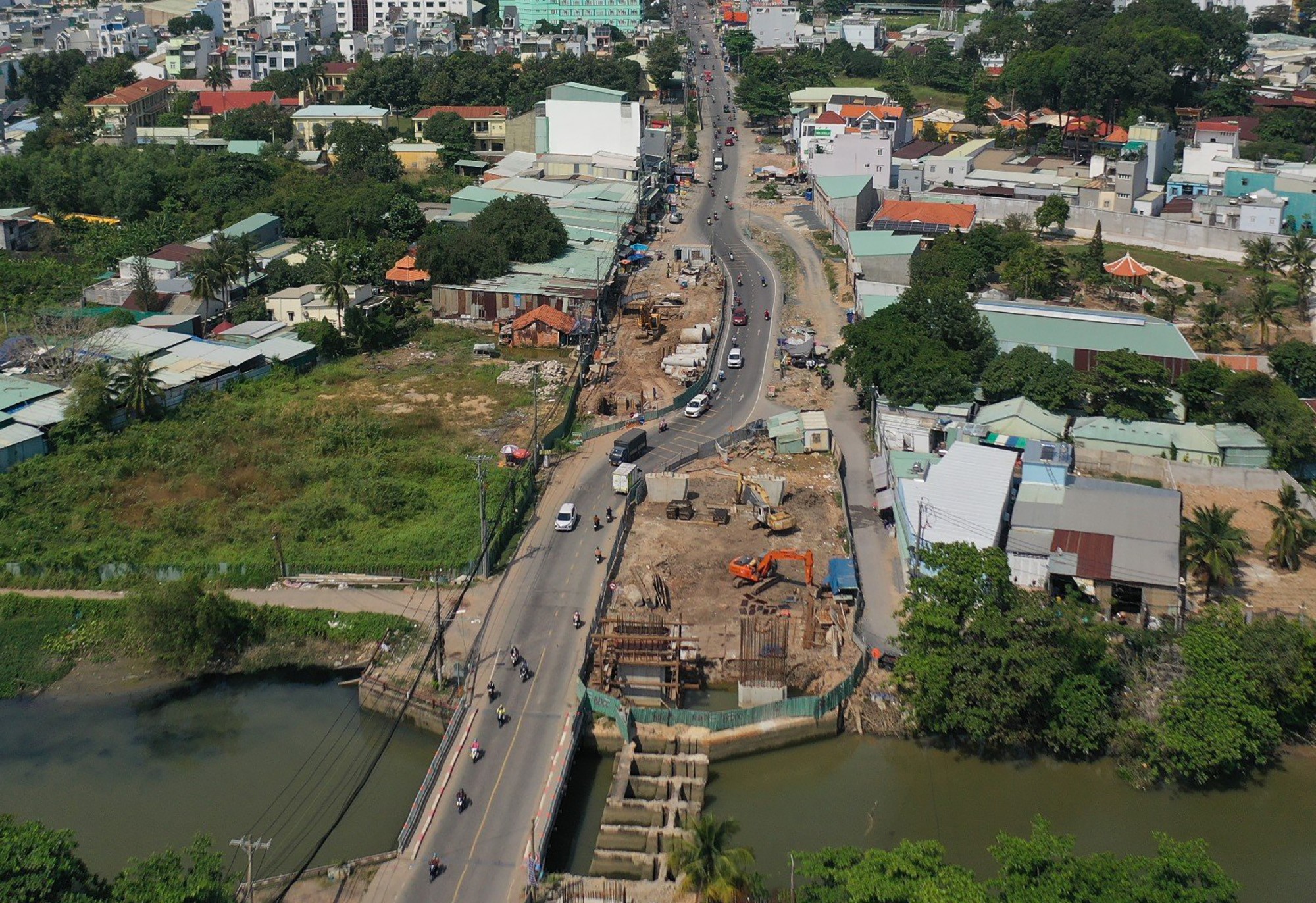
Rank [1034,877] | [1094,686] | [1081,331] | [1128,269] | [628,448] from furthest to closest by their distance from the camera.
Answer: [1128,269] < [1081,331] < [628,448] < [1094,686] < [1034,877]

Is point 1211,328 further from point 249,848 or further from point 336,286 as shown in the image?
point 249,848

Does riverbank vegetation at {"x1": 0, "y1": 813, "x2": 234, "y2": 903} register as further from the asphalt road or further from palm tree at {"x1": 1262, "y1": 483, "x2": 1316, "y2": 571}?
palm tree at {"x1": 1262, "y1": 483, "x2": 1316, "y2": 571}

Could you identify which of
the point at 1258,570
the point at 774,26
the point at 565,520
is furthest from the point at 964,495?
→ the point at 774,26

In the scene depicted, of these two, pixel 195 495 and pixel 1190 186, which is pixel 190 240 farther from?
pixel 1190 186

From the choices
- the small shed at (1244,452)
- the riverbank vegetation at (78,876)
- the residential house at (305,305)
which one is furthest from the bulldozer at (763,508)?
the residential house at (305,305)

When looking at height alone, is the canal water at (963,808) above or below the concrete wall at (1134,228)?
below

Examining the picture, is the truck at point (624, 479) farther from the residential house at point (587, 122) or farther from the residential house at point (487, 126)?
the residential house at point (487, 126)
